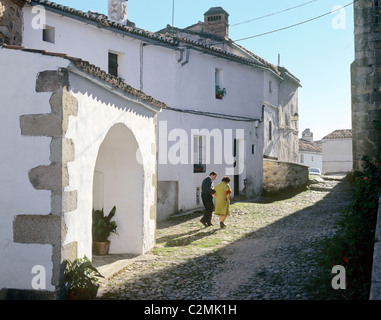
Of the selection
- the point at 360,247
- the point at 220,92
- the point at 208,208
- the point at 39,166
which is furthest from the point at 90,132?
the point at 220,92

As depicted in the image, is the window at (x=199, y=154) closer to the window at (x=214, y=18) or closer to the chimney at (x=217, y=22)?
the chimney at (x=217, y=22)

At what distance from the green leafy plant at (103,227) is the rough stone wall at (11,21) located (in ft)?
17.2

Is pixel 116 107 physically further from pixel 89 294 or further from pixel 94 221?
pixel 89 294

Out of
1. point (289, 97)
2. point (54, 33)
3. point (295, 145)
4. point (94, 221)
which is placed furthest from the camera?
point (295, 145)

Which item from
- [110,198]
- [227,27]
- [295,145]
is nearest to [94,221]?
[110,198]

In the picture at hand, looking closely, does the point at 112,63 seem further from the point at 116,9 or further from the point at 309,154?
the point at 309,154

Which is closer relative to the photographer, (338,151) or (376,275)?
(376,275)

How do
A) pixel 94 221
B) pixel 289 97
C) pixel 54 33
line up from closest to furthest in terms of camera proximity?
pixel 94 221
pixel 54 33
pixel 289 97

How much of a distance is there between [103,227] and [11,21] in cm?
634

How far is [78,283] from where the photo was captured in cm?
502

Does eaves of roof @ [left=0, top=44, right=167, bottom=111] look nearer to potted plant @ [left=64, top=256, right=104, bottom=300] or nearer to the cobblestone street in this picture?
potted plant @ [left=64, top=256, right=104, bottom=300]

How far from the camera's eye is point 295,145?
27.8m

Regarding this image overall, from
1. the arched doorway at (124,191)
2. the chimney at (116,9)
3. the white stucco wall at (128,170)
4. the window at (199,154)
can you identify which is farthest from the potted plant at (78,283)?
the chimney at (116,9)
